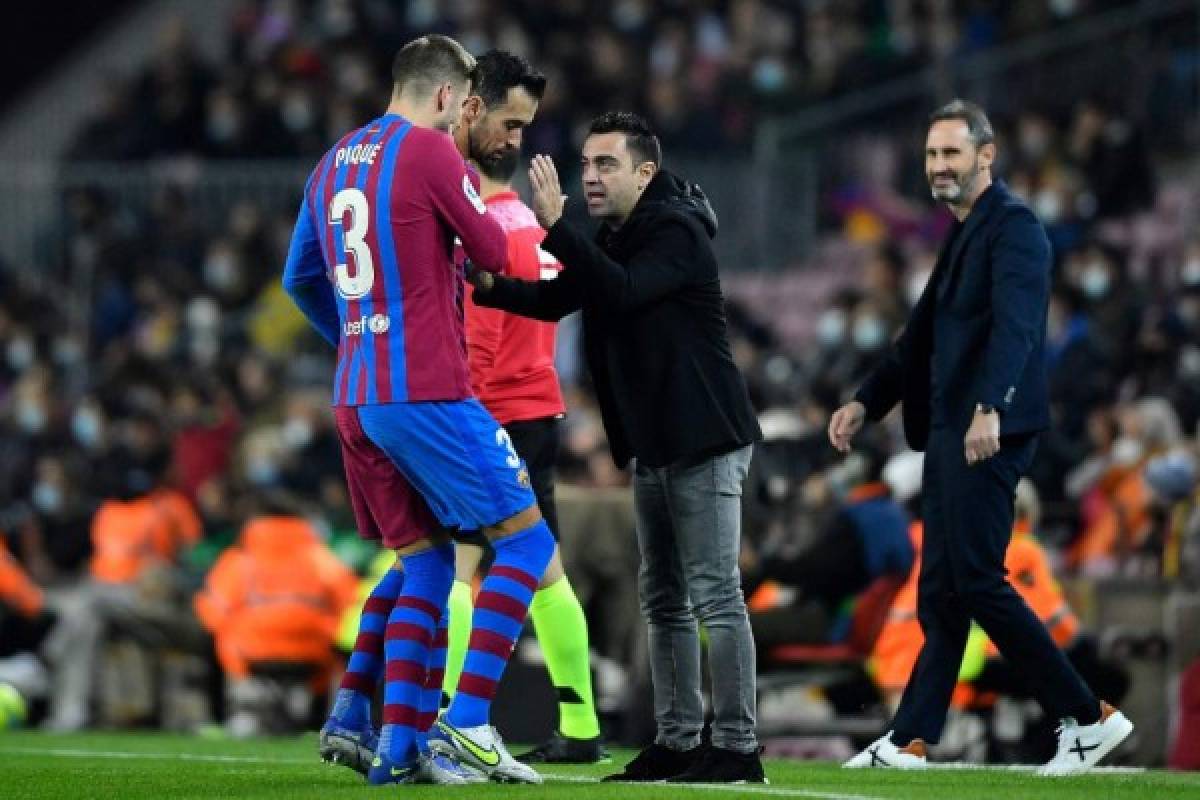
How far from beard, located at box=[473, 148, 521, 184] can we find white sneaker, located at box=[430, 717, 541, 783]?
85.5 inches

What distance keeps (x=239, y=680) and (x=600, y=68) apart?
905cm

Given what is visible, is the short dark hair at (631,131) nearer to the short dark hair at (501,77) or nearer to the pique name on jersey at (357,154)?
the short dark hair at (501,77)

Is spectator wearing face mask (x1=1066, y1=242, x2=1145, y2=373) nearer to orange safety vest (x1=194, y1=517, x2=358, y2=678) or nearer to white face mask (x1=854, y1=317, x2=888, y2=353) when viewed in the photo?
white face mask (x1=854, y1=317, x2=888, y2=353)

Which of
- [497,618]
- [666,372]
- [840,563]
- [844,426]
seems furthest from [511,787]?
[840,563]

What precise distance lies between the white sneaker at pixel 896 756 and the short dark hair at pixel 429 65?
2788 millimetres

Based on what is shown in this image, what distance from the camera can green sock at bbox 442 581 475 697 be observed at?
9117 mm

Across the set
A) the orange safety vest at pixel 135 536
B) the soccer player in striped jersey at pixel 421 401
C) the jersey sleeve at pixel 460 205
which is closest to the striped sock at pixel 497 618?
the soccer player in striped jersey at pixel 421 401

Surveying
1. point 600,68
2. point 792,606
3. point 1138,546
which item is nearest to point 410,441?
point 792,606

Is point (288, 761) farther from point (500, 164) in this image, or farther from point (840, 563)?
point (840, 563)

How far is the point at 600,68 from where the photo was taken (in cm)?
2275

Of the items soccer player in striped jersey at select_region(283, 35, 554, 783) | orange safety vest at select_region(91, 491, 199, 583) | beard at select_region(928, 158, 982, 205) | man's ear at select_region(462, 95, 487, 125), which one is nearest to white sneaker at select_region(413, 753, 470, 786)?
soccer player in striped jersey at select_region(283, 35, 554, 783)

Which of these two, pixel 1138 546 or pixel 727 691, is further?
pixel 1138 546

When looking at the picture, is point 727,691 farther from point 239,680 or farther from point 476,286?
point 239,680

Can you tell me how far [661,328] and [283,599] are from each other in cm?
737
